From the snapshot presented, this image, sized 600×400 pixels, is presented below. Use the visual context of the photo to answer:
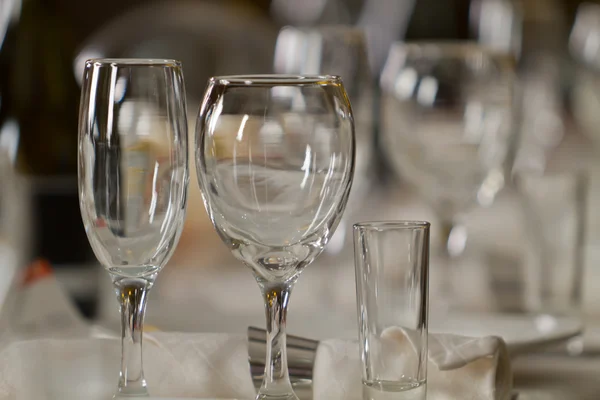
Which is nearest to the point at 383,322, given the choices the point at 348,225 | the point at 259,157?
the point at 259,157

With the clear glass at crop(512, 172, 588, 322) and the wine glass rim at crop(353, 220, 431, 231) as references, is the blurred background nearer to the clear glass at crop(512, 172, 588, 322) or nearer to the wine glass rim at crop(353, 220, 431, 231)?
the clear glass at crop(512, 172, 588, 322)

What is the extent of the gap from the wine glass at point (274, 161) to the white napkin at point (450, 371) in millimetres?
58

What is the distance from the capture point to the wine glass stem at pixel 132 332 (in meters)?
0.46

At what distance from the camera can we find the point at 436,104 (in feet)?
3.03

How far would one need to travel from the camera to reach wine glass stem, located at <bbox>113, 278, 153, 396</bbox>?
46 centimetres

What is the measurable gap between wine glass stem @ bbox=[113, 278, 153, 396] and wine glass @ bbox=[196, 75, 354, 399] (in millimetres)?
60

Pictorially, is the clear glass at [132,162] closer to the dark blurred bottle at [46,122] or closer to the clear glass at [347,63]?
the clear glass at [347,63]

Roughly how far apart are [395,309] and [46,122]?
3.83 feet

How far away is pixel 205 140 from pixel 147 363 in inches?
5.8

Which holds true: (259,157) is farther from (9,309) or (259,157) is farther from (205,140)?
(9,309)

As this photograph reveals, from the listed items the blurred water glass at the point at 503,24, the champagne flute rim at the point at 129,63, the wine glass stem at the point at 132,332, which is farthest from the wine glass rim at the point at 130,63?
the blurred water glass at the point at 503,24

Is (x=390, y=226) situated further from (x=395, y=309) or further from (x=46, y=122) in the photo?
(x=46, y=122)

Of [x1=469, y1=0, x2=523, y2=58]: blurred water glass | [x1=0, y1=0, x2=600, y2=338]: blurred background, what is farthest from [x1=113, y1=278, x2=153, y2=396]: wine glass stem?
[x1=469, y1=0, x2=523, y2=58]: blurred water glass

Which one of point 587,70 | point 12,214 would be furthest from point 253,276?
point 587,70
